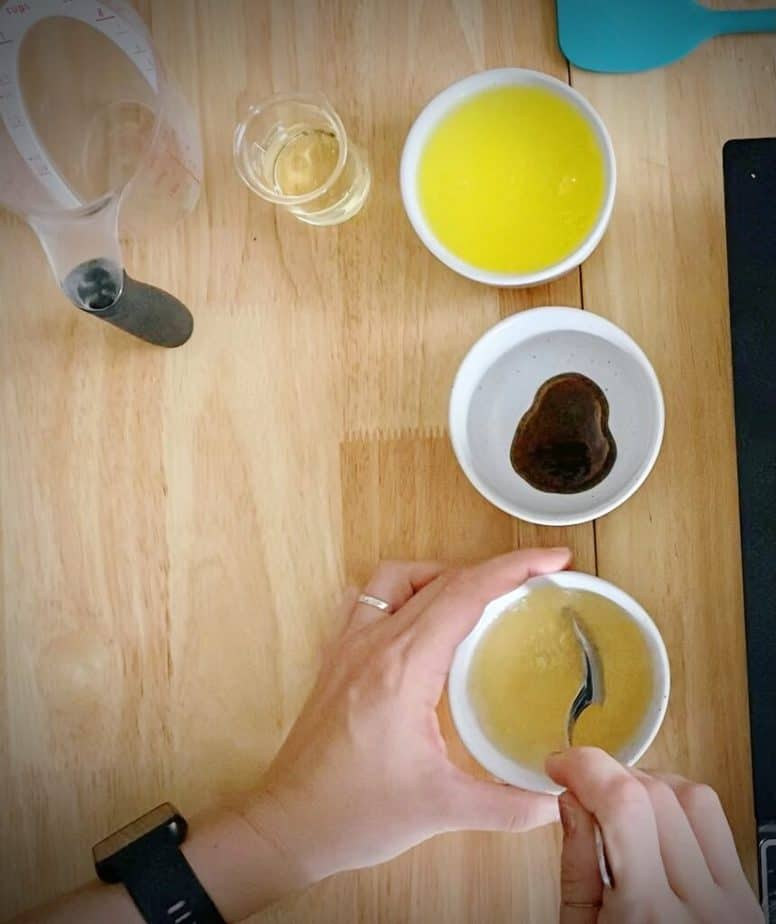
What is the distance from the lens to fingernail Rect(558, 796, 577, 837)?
1.97 ft

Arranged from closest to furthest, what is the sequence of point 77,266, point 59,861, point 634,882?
point 634,882, point 77,266, point 59,861

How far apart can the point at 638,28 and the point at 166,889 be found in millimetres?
697

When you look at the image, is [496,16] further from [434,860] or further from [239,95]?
[434,860]

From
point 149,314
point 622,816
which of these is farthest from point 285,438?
point 622,816

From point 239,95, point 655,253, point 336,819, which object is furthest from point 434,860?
point 239,95

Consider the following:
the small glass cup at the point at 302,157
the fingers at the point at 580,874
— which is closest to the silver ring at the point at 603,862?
the fingers at the point at 580,874

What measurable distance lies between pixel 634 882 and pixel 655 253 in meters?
0.43

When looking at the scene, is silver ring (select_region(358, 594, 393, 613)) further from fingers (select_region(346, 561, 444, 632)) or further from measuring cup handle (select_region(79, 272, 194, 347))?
measuring cup handle (select_region(79, 272, 194, 347))

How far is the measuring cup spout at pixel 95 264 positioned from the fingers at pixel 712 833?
46 centimetres

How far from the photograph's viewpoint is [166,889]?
0.71m

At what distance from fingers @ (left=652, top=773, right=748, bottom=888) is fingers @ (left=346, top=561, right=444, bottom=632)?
8.7 inches

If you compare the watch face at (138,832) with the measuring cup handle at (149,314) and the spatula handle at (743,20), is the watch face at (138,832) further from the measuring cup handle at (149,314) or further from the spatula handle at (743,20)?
the spatula handle at (743,20)

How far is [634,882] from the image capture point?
1.83ft

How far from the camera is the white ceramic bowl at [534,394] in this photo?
688 millimetres
